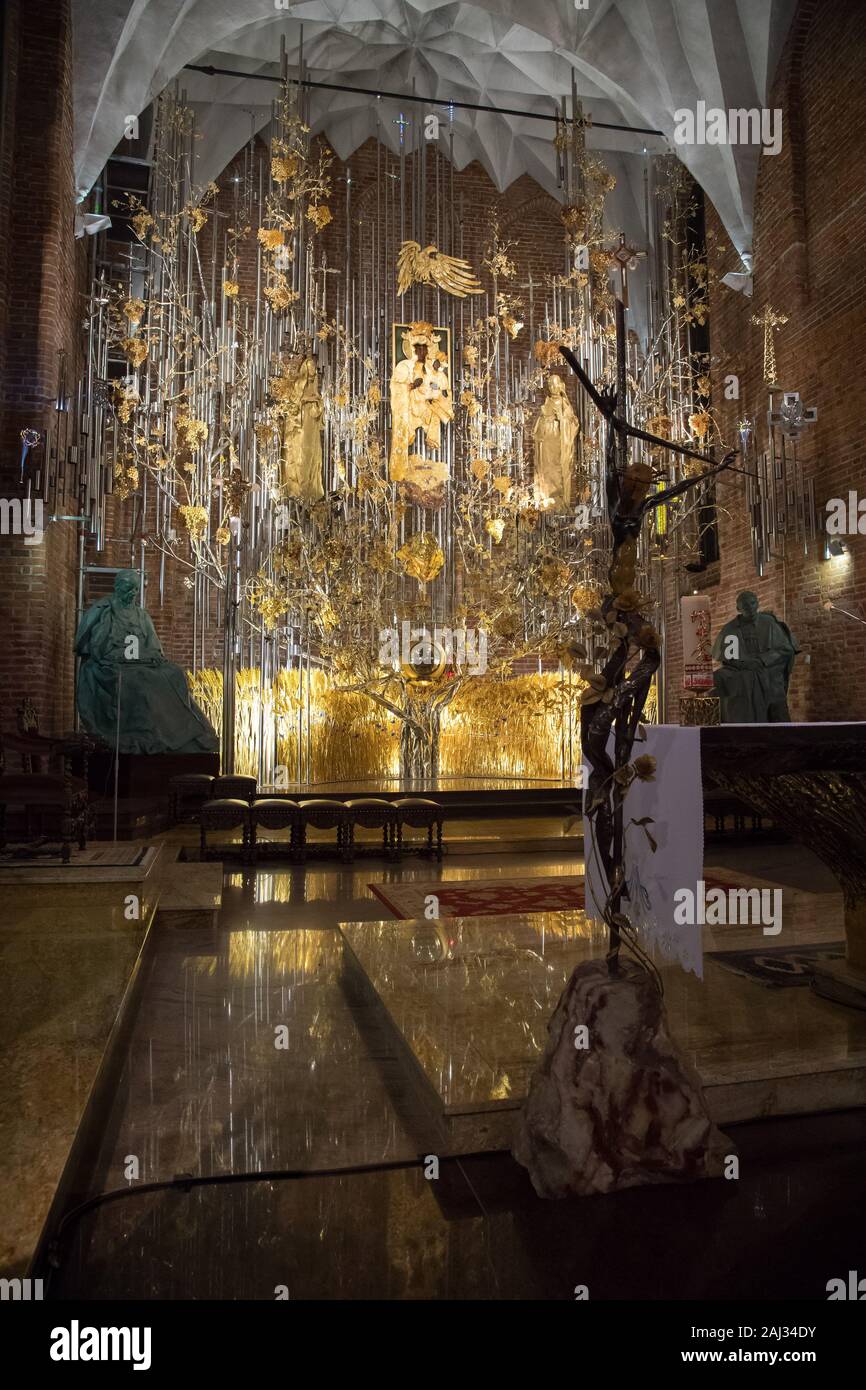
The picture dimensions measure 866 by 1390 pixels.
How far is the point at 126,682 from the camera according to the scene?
9.02m

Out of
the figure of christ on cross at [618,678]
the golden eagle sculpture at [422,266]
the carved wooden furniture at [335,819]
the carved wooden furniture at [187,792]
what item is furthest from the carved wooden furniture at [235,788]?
the golden eagle sculpture at [422,266]

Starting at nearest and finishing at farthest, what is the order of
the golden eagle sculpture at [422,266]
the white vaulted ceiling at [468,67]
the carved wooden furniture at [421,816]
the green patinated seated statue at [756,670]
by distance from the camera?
the carved wooden furniture at [421,816], the green patinated seated statue at [756,670], the white vaulted ceiling at [468,67], the golden eagle sculpture at [422,266]

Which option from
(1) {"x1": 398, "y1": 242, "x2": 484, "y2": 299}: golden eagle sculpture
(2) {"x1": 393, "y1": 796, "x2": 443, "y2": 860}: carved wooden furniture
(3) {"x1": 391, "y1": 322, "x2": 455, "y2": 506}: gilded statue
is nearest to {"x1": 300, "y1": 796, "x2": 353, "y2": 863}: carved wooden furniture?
(2) {"x1": 393, "y1": 796, "x2": 443, "y2": 860}: carved wooden furniture

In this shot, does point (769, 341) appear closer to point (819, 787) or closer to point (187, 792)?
point (187, 792)

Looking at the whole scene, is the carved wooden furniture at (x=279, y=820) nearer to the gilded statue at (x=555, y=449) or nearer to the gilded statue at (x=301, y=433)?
the gilded statue at (x=301, y=433)

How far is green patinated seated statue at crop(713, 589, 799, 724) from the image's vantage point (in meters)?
9.55

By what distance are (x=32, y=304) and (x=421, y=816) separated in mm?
5996

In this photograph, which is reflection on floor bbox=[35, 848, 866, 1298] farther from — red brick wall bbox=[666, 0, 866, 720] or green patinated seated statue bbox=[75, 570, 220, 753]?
red brick wall bbox=[666, 0, 866, 720]

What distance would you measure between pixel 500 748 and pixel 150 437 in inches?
233

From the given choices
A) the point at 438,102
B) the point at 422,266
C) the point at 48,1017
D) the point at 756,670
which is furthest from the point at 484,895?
the point at 438,102

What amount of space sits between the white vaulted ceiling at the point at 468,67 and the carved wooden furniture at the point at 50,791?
22.8 feet

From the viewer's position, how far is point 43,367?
8.37m

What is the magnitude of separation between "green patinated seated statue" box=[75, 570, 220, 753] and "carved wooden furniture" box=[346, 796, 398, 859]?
8.23 feet

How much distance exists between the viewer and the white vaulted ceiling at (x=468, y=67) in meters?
10.5
